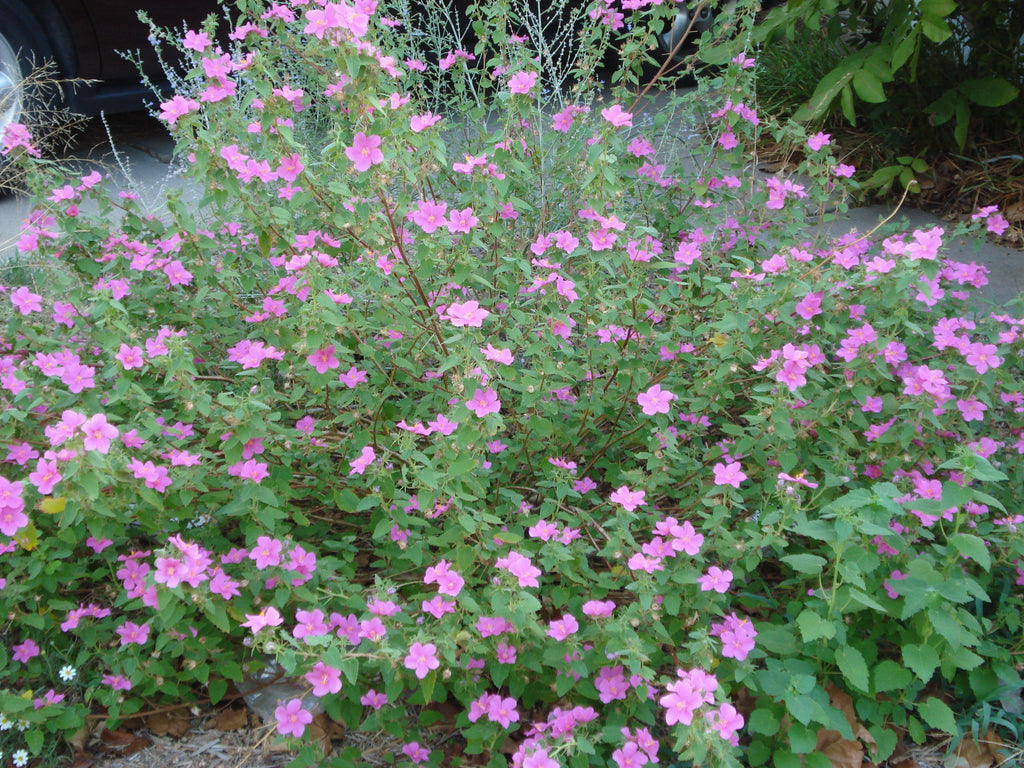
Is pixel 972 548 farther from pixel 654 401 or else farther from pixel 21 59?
pixel 21 59

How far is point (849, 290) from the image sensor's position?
2285 mm

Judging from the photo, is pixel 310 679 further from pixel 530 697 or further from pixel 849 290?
pixel 849 290

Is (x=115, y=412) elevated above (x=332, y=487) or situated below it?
above

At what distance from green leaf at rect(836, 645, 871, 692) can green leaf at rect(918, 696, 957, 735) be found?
254 mm

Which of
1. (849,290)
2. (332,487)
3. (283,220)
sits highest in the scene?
(283,220)

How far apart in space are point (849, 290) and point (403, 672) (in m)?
1.50

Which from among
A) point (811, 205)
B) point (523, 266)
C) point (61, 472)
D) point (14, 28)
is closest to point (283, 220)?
point (523, 266)

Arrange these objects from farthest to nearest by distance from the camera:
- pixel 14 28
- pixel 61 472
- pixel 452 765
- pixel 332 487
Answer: pixel 14 28, pixel 332 487, pixel 452 765, pixel 61 472

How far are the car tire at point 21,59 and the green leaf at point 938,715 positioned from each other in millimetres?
4887

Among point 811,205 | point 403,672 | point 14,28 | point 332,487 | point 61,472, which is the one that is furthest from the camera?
point 14,28

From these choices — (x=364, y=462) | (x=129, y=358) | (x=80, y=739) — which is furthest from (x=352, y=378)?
(x=80, y=739)

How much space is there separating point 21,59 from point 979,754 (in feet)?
18.1

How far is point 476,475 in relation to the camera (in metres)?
2.03

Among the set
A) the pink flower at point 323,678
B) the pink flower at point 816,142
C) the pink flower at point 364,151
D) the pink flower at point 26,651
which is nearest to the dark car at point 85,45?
the pink flower at point 816,142
